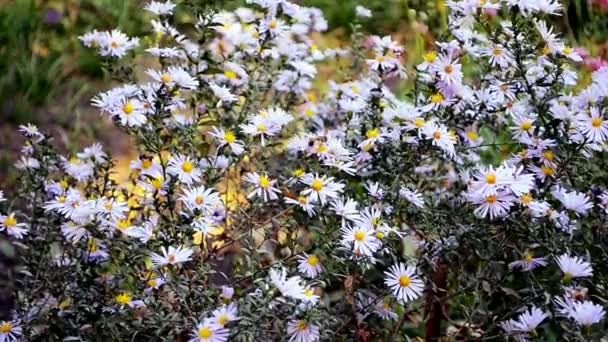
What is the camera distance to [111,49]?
1.44m

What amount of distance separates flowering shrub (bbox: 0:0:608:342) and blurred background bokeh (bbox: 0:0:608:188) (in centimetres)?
82

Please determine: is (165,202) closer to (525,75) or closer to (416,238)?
(416,238)

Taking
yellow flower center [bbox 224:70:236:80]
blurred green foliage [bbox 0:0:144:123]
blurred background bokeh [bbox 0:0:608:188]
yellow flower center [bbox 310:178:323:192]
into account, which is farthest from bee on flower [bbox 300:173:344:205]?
blurred green foliage [bbox 0:0:144:123]

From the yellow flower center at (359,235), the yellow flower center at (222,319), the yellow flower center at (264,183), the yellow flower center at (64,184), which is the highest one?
the yellow flower center at (64,184)

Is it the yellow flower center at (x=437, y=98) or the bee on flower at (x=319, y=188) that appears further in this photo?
the yellow flower center at (x=437, y=98)

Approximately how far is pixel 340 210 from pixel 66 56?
2.29 meters

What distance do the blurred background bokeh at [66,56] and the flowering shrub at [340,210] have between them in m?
0.82

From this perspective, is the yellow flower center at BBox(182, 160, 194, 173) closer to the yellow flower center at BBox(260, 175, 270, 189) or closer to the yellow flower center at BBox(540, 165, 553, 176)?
the yellow flower center at BBox(260, 175, 270, 189)

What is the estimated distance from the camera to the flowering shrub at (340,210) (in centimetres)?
116

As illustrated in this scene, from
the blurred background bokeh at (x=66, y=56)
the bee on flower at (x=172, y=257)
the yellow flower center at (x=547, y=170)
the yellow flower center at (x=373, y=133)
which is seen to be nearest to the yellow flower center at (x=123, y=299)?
the bee on flower at (x=172, y=257)

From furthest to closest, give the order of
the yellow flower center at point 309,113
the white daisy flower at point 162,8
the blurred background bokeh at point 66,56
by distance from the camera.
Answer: the blurred background bokeh at point 66,56
the yellow flower center at point 309,113
the white daisy flower at point 162,8

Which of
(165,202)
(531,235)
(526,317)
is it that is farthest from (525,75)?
(165,202)

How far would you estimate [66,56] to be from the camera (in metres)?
3.19

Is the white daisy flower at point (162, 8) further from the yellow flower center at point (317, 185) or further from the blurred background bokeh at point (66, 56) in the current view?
the blurred background bokeh at point (66, 56)
